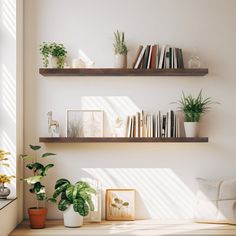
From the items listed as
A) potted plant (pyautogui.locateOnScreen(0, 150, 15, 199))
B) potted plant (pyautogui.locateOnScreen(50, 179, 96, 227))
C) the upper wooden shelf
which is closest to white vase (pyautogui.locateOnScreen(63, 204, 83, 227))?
potted plant (pyautogui.locateOnScreen(50, 179, 96, 227))

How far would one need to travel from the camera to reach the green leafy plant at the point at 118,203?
3.56 meters

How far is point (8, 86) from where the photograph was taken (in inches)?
134

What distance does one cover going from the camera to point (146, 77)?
3639mm

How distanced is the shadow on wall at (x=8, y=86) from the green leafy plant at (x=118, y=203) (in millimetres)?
841

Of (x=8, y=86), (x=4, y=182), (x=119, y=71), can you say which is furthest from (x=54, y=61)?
(x=4, y=182)

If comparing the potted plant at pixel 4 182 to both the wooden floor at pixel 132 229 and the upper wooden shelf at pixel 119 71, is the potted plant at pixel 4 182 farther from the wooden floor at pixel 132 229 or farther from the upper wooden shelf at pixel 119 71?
the upper wooden shelf at pixel 119 71

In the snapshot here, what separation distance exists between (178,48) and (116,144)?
949 millimetres

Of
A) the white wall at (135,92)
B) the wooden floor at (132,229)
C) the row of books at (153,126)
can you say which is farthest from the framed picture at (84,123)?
the wooden floor at (132,229)

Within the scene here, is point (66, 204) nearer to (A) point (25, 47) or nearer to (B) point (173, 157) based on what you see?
(B) point (173, 157)

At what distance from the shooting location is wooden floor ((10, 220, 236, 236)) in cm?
316

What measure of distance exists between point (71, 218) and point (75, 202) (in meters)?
0.13

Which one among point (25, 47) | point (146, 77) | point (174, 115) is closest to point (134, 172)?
point (174, 115)

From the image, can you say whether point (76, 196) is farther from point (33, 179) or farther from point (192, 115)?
point (192, 115)

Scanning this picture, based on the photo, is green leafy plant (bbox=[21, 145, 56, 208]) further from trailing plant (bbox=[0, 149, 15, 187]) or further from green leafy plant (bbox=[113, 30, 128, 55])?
green leafy plant (bbox=[113, 30, 128, 55])
